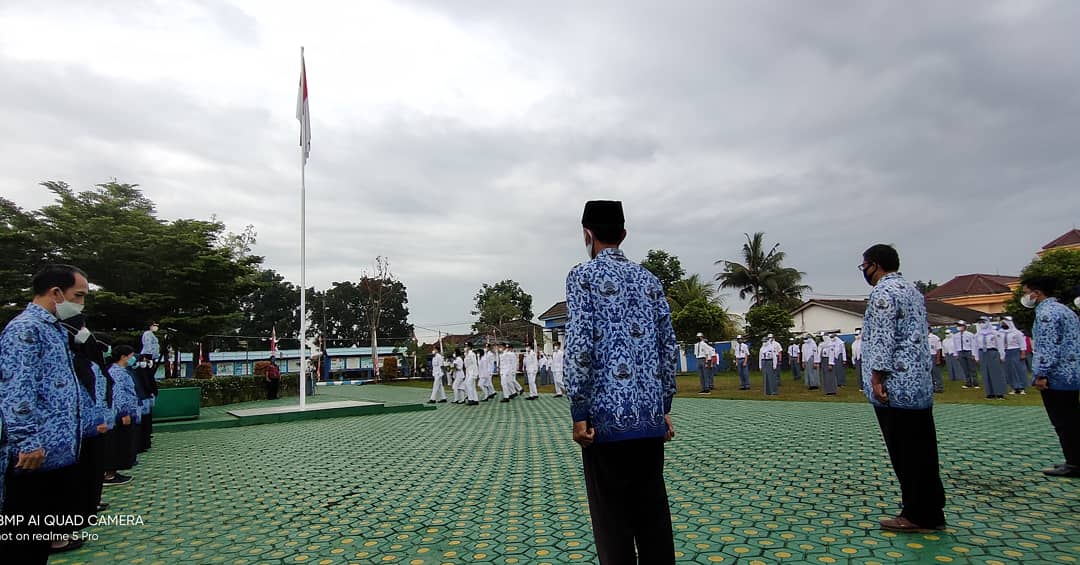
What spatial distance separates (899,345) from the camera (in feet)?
11.1

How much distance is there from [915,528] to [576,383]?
257 cm

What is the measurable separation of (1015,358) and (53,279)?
16.1 meters

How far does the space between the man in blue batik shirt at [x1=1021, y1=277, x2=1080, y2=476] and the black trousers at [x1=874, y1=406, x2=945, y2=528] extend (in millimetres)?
1795

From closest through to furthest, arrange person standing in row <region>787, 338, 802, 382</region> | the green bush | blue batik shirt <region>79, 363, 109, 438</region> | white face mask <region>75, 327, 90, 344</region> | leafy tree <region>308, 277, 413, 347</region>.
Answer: white face mask <region>75, 327, 90, 344</region> < blue batik shirt <region>79, 363, 109, 438</region> < the green bush < person standing in row <region>787, 338, 802, 382</region> < leafy tree <region>308, 277, 413, 347</region>

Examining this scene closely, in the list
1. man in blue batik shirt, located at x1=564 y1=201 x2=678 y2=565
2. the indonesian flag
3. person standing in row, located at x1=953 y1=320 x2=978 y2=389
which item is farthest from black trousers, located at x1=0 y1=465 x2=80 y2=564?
person standing in row, located at x1=953 y1=320 x2=978 y2=389

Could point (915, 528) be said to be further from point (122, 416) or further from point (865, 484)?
point (122, 416)

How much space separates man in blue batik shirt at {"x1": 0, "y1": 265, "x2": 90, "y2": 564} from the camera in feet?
8.08

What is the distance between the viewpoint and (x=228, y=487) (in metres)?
5.47

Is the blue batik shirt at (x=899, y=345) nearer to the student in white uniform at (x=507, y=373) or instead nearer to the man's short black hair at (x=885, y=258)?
the man's short black hair at (x=885, y=258)

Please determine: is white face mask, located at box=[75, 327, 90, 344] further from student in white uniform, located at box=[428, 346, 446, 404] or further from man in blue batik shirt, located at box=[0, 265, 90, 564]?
student in white uniform, located at box=[428, 346, 446, 404]

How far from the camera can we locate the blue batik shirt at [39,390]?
8.21 ft

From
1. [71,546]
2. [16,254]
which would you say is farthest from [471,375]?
[16,254]

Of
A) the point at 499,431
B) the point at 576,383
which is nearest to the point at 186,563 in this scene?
the point at 576,383

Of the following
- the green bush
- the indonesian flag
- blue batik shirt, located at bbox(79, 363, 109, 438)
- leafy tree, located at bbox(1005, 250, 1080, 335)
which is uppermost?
the indonesian flag
